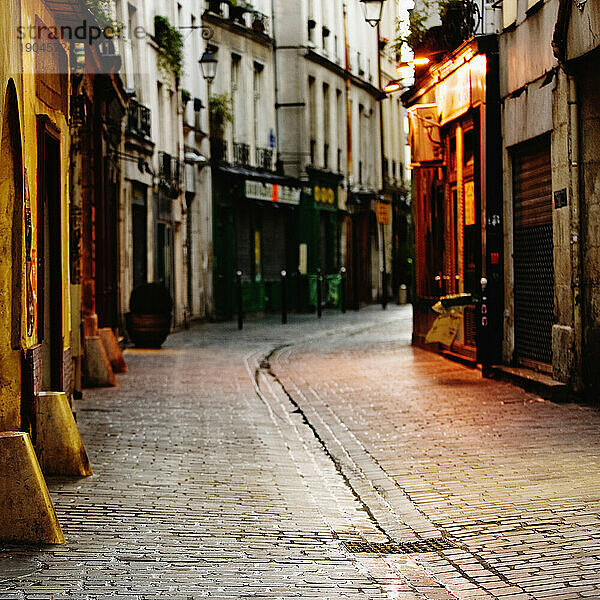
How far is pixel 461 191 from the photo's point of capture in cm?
1756

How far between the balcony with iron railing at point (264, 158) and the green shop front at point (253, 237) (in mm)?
492

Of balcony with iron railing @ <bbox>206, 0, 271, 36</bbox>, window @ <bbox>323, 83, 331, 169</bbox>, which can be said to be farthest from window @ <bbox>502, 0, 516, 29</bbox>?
window @ <bbox>323, 83, 331, 169</bbox>

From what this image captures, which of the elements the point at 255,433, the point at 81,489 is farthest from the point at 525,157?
the point at 81,489

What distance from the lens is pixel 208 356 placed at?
19906mm

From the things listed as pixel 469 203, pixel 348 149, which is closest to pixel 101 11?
pixel 469 203

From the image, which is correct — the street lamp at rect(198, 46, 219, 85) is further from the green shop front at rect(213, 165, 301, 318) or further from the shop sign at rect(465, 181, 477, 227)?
the shop sign at rect(465, 181, 477, 227)

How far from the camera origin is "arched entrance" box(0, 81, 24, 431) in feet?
26.0

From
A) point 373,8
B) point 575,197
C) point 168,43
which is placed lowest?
point 575,197

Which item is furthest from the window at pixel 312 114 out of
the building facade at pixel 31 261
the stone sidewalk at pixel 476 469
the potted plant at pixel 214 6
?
the building facade at pixel 31 261

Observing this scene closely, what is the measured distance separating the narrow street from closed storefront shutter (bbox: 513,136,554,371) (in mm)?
742

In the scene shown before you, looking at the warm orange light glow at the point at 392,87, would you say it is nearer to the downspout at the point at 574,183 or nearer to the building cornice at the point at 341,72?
the downspout at the point at 574,183

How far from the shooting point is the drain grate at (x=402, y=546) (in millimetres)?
6315

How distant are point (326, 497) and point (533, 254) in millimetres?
7174

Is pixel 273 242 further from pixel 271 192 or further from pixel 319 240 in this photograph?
pixel 319 240
